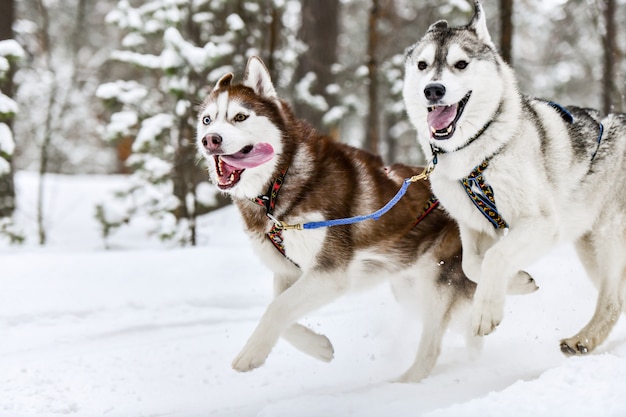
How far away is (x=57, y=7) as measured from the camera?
43.7 feet

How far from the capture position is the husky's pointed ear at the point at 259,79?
140 inches

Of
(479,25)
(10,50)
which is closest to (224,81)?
(479,25)

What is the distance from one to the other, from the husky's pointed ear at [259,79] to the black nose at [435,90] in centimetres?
113

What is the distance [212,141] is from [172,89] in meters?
3.68

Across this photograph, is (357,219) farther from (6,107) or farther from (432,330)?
(6,107)

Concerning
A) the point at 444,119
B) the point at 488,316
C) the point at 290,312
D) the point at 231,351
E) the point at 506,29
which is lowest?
the point at 231,351

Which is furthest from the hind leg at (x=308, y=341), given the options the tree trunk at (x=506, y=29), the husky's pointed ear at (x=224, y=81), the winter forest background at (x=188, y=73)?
the tree trunk at (x=506, y=29)

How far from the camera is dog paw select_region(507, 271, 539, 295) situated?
327cm

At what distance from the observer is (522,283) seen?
10.8 feet

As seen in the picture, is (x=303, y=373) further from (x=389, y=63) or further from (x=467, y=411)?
(x=389, y=63)


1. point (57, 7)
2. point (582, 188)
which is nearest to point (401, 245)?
point (582, 188)

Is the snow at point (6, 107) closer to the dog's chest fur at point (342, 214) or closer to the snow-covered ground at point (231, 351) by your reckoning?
the snow-covered ground at point (231, 351)

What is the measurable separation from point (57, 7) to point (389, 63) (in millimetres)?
8517

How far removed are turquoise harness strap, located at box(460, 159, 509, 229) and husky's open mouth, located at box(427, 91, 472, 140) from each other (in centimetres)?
27
